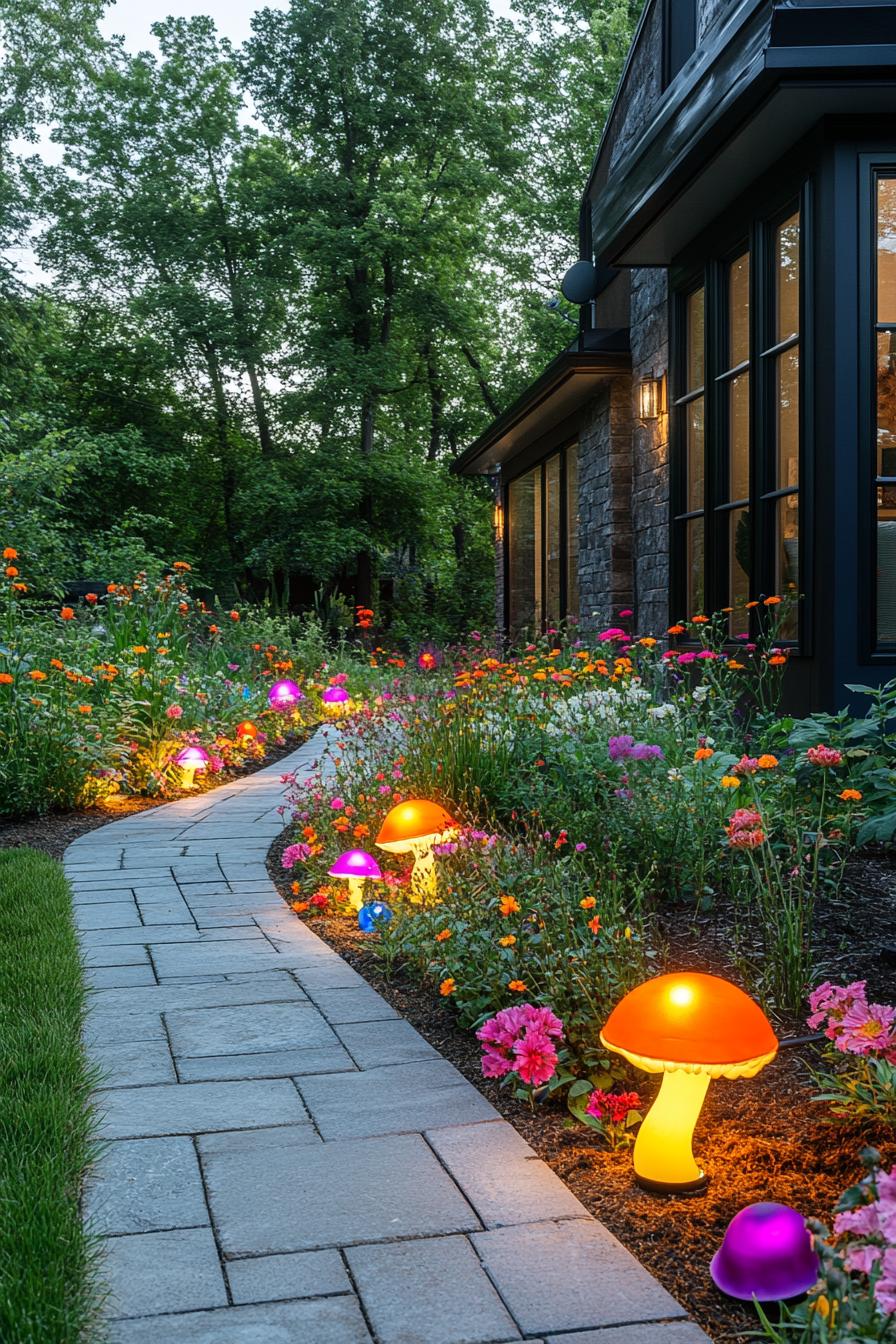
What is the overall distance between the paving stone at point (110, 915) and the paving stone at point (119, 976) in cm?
47

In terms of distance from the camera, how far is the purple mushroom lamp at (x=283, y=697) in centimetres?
909

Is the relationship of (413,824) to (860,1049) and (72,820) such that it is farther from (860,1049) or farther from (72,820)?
(72,820)

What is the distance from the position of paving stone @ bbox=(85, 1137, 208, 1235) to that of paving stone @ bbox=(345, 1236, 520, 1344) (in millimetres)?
322

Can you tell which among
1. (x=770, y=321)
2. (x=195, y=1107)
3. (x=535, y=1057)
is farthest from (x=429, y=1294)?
(x=770, y=321)

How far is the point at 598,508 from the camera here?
8977mm

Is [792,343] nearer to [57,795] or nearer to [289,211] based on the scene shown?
[57,795]

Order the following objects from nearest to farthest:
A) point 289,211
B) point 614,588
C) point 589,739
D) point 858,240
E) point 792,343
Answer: point 589,739 < point 858,240 < point 792,343 < point 614,588 < point 289,211

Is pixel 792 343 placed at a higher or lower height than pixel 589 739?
higher

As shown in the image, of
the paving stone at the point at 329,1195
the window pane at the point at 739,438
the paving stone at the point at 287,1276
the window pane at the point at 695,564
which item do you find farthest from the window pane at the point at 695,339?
the paving stone at the point at 287,1276

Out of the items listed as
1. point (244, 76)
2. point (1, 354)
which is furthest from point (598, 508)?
point (244, 76)

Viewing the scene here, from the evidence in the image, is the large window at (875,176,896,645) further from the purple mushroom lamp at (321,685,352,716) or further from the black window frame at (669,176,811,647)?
the purple mushroom lamp at (321,685,352,716)

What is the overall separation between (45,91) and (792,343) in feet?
62.5

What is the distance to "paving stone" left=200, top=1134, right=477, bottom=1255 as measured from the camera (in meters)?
1.85

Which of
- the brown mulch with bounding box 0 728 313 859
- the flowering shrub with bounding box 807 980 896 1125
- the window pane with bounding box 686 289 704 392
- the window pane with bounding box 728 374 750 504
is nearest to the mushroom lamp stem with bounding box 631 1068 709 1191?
the flowering shrub with bounding box 807 980 896 1125
